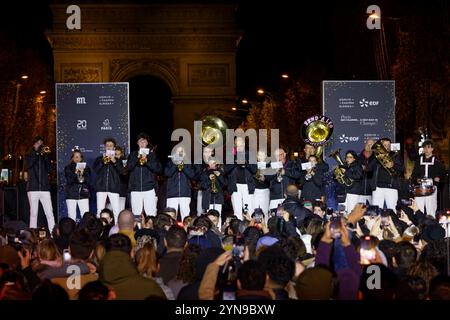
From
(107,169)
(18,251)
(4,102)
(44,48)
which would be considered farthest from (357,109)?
(44,48)

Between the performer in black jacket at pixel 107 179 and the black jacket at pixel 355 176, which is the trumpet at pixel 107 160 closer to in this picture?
the performer in black jacket at pixel 107 179

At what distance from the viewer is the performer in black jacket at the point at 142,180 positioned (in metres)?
18.3

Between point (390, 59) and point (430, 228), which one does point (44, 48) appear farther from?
point (430, 228)

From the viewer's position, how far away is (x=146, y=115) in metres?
68.4

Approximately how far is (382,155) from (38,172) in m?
7.10

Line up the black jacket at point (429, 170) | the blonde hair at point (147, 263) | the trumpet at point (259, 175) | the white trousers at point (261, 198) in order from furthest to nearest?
the white trousers at point (261, 198)
the trumpet at point (259, 175)
the black jacket at point (429, 170)
the blonde hair at point (147, 263)

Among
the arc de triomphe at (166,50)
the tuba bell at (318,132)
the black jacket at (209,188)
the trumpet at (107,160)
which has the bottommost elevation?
the black jacket at (209,188)

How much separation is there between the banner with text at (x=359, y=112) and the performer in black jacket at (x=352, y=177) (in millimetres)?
1442

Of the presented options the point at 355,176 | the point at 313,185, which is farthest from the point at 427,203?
the point at 313,185

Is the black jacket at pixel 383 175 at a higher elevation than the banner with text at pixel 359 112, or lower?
lower

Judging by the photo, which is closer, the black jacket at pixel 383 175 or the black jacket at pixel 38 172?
the black jacket at pixel 383 175

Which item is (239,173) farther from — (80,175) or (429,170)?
(429,170)

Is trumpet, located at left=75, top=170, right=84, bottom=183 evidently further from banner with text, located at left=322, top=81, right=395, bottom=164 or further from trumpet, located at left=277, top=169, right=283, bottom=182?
banner with text, located at left=322, top=81, right=395, bottom=164

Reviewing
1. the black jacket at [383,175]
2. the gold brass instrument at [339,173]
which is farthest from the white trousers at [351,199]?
the black jacket at [383,175]
